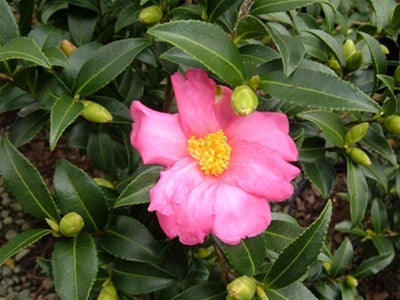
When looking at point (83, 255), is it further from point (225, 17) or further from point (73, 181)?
point (225, 17)

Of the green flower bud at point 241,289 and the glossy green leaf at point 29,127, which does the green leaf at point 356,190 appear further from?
the glossy green leaf at point 29,127

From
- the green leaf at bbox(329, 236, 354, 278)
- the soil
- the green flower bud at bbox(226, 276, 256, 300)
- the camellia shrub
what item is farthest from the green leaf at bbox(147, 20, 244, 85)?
the soil

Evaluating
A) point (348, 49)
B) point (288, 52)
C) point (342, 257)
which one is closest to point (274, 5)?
point (288, 52)

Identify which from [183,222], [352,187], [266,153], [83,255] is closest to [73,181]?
[83,255]

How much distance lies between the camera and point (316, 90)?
35.4 inches

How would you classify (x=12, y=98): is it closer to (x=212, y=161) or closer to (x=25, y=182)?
(x=25, y=182)

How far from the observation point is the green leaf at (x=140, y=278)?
3.64ft

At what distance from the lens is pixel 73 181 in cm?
104

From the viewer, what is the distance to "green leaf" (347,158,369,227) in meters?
1.21

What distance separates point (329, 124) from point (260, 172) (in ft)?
1.01

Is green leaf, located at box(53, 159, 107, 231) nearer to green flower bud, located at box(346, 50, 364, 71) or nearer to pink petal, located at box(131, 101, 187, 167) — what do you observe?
pink petal, located at box(131, 101, 187, 167)

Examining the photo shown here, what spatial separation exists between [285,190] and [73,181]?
1.33 feet

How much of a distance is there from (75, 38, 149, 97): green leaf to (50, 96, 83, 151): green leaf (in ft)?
0.17

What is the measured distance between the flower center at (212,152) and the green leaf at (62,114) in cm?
22
